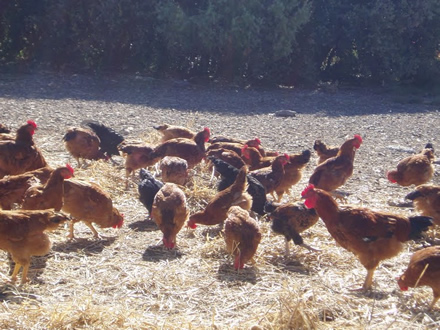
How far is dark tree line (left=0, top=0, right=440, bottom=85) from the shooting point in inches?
787

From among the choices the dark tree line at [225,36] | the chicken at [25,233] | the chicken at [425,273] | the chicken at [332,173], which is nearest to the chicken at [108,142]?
the chicken at [332,173]

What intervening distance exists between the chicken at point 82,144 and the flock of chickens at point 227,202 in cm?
2

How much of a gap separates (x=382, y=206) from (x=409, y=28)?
15.3m

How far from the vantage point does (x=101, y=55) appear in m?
21.2

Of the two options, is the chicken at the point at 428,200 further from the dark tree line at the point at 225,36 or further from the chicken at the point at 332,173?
the dark tree line at the point at 225,36

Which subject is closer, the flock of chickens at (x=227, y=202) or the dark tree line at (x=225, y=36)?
the flock of chickens at (x=227, y=202)

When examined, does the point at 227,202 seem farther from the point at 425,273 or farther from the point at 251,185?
the point at 425,273

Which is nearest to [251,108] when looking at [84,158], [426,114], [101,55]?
[426,114]

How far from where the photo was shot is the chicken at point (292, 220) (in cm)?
626

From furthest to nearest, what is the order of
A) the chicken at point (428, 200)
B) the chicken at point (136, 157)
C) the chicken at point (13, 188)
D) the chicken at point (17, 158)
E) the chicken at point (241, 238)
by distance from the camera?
1. the chicken at point (136, 157)
2. the chicken at point (17, 158)
3. the chicken at point (428, 200)
4. the chicken at point (13, 188)
5. the chicken at point (241, 238)

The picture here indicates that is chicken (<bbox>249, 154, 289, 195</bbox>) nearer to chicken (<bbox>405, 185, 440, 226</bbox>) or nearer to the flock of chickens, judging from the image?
the flock of chickens

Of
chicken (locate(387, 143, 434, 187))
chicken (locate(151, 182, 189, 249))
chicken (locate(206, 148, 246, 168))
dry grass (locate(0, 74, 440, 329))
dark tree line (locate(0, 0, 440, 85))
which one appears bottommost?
dry grass (locate(0, 74, 440, 329))

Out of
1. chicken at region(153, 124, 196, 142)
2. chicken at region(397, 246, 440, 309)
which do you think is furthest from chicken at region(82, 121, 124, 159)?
chicken at region(397, 246, 440, 309)

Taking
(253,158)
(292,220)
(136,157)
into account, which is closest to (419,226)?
(292,220)
